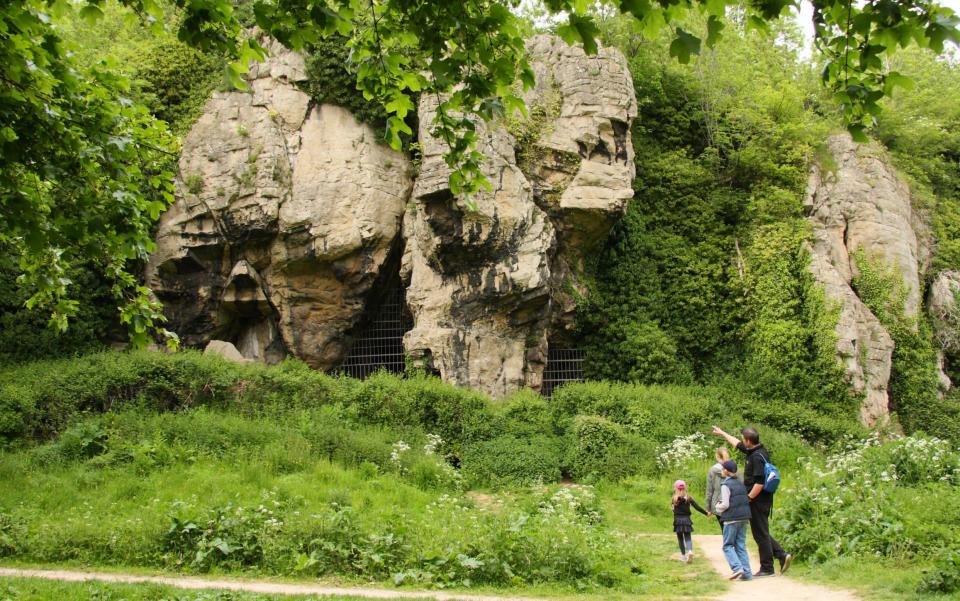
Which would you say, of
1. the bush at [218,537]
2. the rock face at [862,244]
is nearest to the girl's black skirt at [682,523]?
the bush at [218,537]

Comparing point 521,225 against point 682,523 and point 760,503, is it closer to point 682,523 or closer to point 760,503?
point 682,523

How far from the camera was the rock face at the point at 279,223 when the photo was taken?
2098 centimetres

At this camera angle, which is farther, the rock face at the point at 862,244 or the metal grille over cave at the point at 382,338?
the metal grille over cave at the point at 382,338

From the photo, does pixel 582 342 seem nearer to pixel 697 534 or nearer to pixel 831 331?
pixel 831 331

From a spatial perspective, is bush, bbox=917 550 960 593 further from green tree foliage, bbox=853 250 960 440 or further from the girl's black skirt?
green tree foliage, bbox=853 250 960 440

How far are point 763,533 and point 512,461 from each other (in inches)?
303

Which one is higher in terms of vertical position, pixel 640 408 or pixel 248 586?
pixel 640 408

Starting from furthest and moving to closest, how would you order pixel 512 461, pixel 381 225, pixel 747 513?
pixel 381 225 → pixel 512 461 → pixel 747 513

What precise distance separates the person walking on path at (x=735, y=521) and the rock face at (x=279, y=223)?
13892mm

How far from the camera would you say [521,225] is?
1992 centimetres

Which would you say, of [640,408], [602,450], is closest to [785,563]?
[602,450]

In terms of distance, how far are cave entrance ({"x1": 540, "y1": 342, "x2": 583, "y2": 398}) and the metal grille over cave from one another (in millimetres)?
4236

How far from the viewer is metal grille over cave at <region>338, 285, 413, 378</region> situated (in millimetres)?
22750

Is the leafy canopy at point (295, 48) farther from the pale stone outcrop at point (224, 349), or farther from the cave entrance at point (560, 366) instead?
the cave entrance at point (560, 366)
